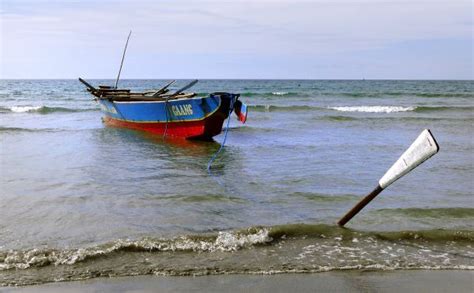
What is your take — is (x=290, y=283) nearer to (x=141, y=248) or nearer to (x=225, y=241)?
(x=225, y=241)

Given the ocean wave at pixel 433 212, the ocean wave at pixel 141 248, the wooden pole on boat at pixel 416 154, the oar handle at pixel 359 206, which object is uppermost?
the wooden pole on boat at pixel 416 154

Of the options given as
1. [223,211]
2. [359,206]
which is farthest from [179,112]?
[359,206]

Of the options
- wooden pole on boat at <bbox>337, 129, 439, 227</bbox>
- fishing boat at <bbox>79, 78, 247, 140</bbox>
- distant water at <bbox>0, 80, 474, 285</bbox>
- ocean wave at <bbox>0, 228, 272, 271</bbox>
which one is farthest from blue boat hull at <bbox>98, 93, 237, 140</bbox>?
wooden pole on boat at <bbox>337, 129, 439, 227</bbox>

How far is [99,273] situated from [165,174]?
4643mm

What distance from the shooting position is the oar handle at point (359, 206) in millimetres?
4844

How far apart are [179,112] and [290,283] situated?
1024cm

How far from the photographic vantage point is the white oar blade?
13.7 ft

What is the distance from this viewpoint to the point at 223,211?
6.62 metres

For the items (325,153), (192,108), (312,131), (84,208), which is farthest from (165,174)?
(312,131)

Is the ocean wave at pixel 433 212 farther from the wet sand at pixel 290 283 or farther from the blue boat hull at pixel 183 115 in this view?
the blue boat hull at pixel 183 115

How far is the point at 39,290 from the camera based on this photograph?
4.07 meters

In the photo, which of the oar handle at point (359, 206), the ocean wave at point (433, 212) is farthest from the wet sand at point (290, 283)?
the ocean wave at point (433, 212)

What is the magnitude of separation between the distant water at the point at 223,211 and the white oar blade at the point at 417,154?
34.8 inches

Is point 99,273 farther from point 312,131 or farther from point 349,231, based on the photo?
point 312,131
